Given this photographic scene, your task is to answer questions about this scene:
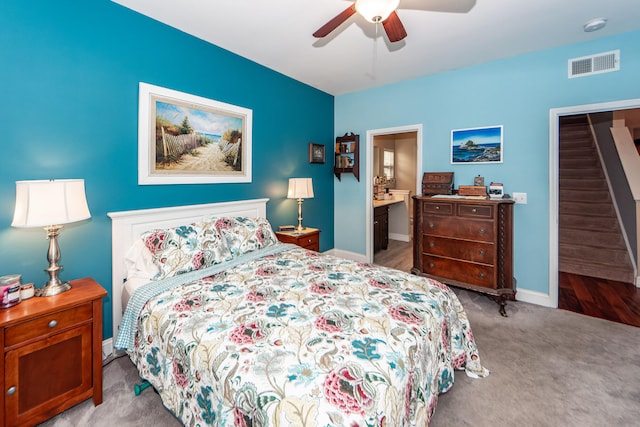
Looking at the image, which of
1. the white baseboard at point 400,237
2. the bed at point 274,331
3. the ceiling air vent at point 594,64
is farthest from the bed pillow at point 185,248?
the white baseboard at point 400,237

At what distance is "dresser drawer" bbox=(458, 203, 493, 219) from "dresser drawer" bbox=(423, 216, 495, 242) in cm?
6

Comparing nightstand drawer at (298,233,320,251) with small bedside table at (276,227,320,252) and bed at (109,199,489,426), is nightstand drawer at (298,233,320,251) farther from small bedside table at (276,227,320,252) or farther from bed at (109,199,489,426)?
bed at (109,199,489,426)

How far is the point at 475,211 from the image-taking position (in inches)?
122

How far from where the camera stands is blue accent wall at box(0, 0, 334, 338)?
6.12 feet

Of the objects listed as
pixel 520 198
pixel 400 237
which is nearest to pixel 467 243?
pixel 520 198

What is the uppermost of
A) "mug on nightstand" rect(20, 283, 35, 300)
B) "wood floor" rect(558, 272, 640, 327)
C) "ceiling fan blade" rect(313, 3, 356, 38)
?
"ceiling fan blade" rect(313, 3, 356, 38)

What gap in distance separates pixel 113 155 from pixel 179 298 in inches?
54.4

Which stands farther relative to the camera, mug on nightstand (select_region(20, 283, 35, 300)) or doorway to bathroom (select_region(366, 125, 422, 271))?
doorway to bathroom (select_region(366, 125, 422, 271))

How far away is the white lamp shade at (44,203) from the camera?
1.61m

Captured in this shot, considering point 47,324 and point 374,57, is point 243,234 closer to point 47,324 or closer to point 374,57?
point 47,324

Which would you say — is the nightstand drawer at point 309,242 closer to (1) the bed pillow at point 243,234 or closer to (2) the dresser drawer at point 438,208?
(1) the bed pillow at point 243,234

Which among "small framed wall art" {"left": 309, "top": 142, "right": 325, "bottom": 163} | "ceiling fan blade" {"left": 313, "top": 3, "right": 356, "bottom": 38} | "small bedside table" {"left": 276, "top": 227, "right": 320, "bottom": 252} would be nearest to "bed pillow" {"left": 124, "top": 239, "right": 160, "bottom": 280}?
"small bedside table" {"left": 276, "top": 227, "right": 320, "bottom": 252}

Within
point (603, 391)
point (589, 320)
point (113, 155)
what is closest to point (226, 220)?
point (113, 155)

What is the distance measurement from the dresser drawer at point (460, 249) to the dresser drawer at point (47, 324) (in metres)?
3.21
